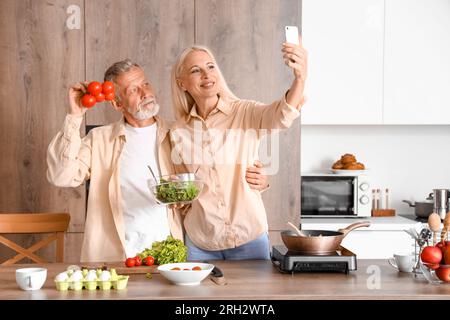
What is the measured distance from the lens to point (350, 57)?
14.8 feet

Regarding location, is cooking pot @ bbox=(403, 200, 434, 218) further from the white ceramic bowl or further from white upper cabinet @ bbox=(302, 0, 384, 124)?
the white ceramic bowl

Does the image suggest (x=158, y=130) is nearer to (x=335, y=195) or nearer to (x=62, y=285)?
(x=62, y=285)

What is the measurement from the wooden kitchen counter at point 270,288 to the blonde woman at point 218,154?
42 centimetres

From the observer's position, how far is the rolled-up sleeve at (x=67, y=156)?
2787 millimetres

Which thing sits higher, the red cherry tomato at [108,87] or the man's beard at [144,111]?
the red cherry tomato at [108,87]

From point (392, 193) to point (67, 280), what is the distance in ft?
11.2

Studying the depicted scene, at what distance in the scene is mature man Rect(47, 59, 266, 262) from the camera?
9.63 ft

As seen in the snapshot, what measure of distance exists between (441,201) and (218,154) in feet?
7.06

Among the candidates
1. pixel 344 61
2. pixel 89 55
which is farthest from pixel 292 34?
pixel 344 61

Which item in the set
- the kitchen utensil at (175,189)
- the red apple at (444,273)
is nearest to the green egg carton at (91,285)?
the kitchen utensil at (175,189)

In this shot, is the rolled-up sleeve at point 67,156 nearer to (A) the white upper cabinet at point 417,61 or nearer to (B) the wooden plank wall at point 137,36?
(B) the wooden plank wall at point 137,36

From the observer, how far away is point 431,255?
222 cm
